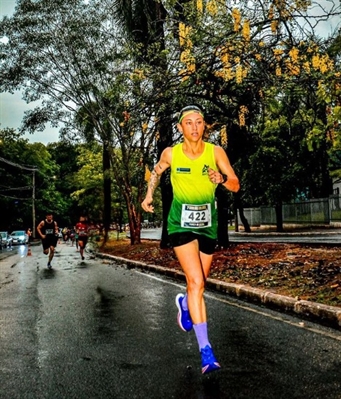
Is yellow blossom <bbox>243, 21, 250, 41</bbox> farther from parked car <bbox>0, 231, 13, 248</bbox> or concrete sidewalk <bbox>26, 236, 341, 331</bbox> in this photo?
parked car <bbox>0, 231, 13, 248</bbox>

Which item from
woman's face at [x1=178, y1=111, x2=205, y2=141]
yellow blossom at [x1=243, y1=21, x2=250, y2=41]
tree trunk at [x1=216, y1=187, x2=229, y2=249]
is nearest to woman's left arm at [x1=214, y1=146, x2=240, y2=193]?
woman's face at [x1=178, y1=111, x2=205, y2=141]

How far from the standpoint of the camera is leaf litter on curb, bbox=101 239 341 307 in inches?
309

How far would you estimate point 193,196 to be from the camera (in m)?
4.43

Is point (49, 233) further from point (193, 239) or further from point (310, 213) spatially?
point (310, 213)

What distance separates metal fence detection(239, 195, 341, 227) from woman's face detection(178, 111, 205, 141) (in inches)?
1141

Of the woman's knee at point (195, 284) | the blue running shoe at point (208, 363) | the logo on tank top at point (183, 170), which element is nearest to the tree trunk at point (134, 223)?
the logo on tank top at point (183, 170)

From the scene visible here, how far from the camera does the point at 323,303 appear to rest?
682cm

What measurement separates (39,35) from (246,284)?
17.7 metres

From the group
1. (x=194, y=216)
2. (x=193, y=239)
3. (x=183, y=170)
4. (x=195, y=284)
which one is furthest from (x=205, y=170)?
(x=195, y=284)

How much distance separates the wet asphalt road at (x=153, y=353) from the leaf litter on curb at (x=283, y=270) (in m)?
0.94

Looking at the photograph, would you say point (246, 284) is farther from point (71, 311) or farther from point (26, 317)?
point (26, 317)

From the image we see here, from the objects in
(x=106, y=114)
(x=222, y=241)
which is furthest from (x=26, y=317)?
(x=106, y=114)

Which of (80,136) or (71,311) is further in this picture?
(80,136)

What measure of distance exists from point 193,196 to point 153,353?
63.3 inches
